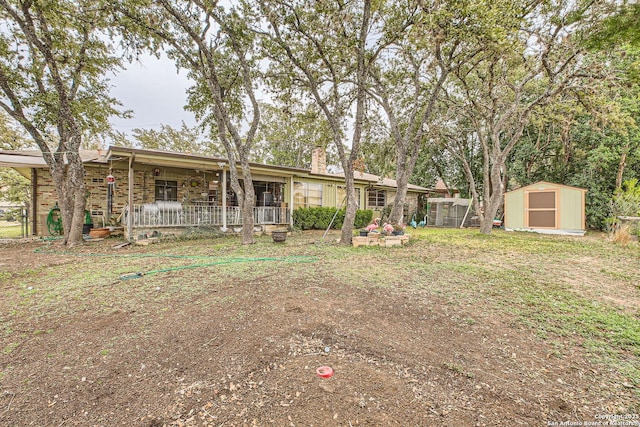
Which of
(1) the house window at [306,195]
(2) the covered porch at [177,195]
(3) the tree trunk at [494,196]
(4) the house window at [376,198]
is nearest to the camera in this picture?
(2) the covered porch at [177,195]

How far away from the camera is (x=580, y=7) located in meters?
6.54

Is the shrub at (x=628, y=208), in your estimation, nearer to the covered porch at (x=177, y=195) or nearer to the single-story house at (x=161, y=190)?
the single-story house at (x=161, y=190)

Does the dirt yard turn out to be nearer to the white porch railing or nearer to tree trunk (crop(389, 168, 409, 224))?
the white porch railing

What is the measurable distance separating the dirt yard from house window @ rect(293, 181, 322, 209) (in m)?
8.61

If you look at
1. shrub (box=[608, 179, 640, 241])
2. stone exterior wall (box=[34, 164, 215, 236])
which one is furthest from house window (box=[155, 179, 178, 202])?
shrub (box=[608, 179, 640, 241])

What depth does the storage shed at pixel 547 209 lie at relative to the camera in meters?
10.7

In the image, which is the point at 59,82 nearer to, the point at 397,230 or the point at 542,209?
the point at 397,230

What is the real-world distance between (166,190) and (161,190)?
17cm

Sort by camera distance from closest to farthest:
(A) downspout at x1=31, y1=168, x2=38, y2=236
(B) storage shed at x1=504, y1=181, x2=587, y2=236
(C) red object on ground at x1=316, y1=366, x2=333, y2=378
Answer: (C) red object on ground at x1=316, y1=366, x2=333, y2=378, (A) downspout at x1=31, y1=168, x2=38, y2=236, (B) storage shed at x1=504, y1=181, x2=587, y2=236

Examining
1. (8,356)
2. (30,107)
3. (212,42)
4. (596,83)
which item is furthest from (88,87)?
(596,83)

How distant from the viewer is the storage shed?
10.7 metres

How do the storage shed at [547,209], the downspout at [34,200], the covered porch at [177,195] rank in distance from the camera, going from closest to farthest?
1. the covered porch at [177,195]
2. the downspout at [34,200]
3. the storage shed at [547,209]

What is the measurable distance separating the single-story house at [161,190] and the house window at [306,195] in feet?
0.15

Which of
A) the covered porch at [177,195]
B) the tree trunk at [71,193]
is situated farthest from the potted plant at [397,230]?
the tree trunk at [71,193]
